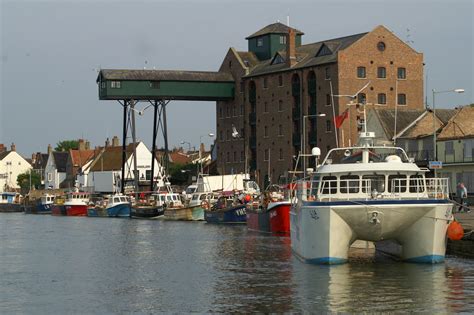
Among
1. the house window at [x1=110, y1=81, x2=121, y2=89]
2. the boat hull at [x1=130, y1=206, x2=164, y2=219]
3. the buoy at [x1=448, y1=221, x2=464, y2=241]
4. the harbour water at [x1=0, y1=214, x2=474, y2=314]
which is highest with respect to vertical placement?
the house window at [x1=110, y1=81, x2=121, y2=89]

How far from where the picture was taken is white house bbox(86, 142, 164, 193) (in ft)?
498

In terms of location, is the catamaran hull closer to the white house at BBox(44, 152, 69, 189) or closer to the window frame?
the window frame

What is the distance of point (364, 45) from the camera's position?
102 meters

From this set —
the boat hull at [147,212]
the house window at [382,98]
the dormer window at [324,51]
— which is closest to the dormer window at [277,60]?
the dormer window at [324,51]

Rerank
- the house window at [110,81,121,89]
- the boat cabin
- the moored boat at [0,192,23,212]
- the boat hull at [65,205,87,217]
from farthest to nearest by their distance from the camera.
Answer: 1. the moored boat at [0,192,23,212]
2. the boat hull at [65,205,87,217]
3. the house window at [110,81,121,89]
4. the boat cabin

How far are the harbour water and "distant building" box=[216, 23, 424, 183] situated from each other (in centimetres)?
4706

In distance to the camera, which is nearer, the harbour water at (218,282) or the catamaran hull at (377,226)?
the harbour water at (218,282)

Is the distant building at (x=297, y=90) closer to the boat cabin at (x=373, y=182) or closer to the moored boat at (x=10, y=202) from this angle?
the moored boat at (x=10, y=202)

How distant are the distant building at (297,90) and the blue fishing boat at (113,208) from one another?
15.4 metres

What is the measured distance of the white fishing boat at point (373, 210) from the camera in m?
35.1

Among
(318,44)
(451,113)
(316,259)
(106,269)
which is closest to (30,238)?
(106,269)

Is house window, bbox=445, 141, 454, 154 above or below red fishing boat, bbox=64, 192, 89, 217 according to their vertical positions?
above

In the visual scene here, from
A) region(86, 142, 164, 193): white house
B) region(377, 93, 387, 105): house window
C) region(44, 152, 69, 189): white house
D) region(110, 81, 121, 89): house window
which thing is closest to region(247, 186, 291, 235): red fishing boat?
region(377, 93, 387, 105): house window

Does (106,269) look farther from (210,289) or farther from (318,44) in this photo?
(318,44)
